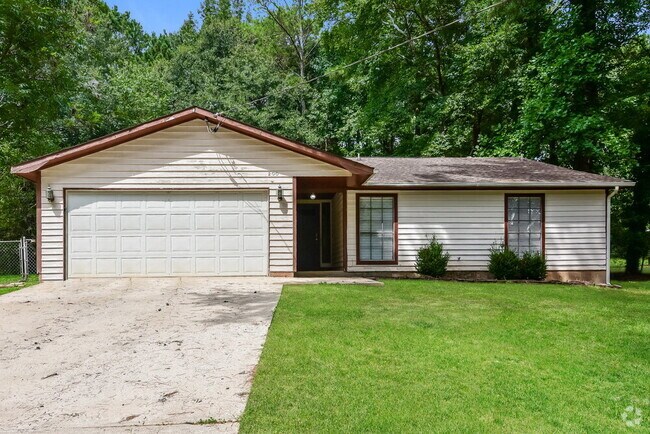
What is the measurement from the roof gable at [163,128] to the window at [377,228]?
1.66 meters

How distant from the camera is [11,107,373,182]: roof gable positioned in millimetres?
10086

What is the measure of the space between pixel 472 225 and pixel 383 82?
12.3 m

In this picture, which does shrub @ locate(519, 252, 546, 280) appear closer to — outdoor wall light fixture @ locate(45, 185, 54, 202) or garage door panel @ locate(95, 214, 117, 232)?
garage door panel @ locate(95, 214, 117, 232)

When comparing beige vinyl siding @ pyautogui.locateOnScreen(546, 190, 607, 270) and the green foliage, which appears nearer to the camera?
the green foliage

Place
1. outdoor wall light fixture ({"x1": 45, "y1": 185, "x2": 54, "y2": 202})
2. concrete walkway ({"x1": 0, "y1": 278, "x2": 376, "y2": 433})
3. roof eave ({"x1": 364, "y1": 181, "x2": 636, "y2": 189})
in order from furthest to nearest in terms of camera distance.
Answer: roof eave ({"x1": 364, "y1": 181, "x2": 636, "y2": 189})
outdoor wall light fixture ({"x1": 45, "y1": 185, "x2": 54, "y2": 202})
concrete walkway ({"x1": 0, "y1": 278, "x2": 376, "y2": 433})

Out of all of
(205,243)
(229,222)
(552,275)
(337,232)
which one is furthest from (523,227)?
(205,243)

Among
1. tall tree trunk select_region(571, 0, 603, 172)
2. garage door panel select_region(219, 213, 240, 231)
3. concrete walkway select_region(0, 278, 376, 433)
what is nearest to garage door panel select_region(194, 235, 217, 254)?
garage door panel select_region(219, 213, 240, 231)

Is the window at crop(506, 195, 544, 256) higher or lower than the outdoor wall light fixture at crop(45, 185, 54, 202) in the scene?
lower

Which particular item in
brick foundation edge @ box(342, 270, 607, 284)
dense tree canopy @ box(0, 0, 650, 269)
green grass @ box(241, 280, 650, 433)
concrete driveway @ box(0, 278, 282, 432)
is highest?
dense tree canopy @ box(0, 0, 650, 269)

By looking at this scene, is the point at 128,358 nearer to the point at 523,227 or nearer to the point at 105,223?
the point at 105,223

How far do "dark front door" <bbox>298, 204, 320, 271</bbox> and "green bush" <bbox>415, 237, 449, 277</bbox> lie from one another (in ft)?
14.0

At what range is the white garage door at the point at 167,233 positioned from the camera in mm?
10539

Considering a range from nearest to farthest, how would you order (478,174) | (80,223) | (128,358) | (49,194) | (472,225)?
(128,358), (49,194), (80,223), (472,225), (478,174)

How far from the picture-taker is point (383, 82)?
22.3 metres
